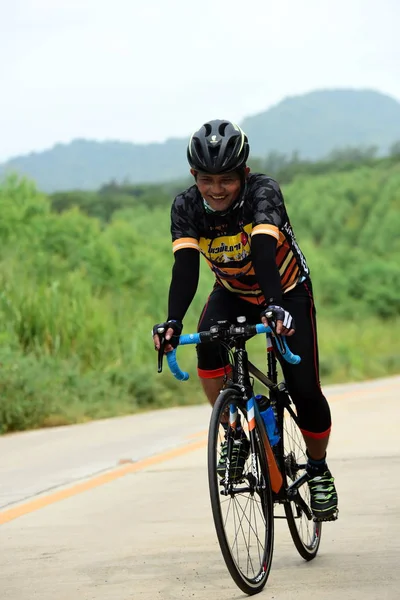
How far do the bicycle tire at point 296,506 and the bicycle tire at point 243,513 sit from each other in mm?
401

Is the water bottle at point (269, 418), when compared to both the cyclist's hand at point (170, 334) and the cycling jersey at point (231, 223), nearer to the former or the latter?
the cyclist's hand at point (170, 334)

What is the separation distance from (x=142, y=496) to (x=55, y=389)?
22.2 feet

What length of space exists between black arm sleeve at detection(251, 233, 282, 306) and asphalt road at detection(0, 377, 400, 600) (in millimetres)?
1346

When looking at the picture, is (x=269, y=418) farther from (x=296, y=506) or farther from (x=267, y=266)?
(x=267, y=266)

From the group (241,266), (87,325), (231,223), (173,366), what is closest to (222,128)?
(231,223)

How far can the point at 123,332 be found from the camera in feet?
74.0

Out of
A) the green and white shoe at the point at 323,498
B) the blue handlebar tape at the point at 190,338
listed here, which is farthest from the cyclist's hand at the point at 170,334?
the green and white shoe at the point at 323,498

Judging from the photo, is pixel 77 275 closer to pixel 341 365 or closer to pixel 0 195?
pixel 0 195

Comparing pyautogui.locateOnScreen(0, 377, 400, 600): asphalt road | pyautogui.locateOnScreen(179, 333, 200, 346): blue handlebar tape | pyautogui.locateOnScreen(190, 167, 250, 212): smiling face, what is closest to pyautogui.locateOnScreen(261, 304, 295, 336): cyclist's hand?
pyautogui.locateOnScreen(179, 333, 200, 346): blue handlebar tape

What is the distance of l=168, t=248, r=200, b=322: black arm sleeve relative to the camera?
650 centimetres

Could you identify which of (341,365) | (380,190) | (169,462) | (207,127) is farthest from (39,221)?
(380,190)

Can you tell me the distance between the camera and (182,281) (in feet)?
21.5

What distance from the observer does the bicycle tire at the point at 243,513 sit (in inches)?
230

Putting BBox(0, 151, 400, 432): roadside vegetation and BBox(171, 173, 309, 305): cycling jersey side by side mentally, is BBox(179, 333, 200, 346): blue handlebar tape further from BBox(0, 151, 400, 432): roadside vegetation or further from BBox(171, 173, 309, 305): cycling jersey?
BBox(0, 151, 400, 432): roadside vegetation
